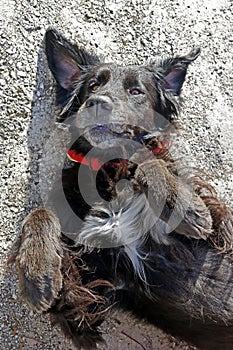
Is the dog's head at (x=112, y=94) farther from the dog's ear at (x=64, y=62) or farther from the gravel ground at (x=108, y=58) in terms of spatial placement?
the gravel ground at (x=108, y=58)

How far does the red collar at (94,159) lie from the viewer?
3.79 metres

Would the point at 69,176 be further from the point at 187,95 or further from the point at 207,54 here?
the point at 207,54

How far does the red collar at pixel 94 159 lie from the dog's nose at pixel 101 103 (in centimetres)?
38

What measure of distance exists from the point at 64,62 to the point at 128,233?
1.28 m

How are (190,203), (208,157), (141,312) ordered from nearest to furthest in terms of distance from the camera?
(190,203) < (141,312) < (208,157)

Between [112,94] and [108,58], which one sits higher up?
[112,94]

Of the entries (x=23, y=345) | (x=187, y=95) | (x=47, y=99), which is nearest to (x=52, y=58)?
(x=47, y=99)

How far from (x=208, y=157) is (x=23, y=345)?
2108mm

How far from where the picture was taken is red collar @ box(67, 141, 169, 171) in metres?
3.79

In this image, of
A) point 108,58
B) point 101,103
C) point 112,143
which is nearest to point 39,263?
point 112,143

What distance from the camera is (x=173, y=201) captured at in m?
3.50

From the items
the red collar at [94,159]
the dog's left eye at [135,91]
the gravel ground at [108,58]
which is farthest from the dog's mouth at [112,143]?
the gravel ground at [108,58]

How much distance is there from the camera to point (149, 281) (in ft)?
12.3

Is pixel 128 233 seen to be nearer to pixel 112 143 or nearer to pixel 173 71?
pixel 112 143
